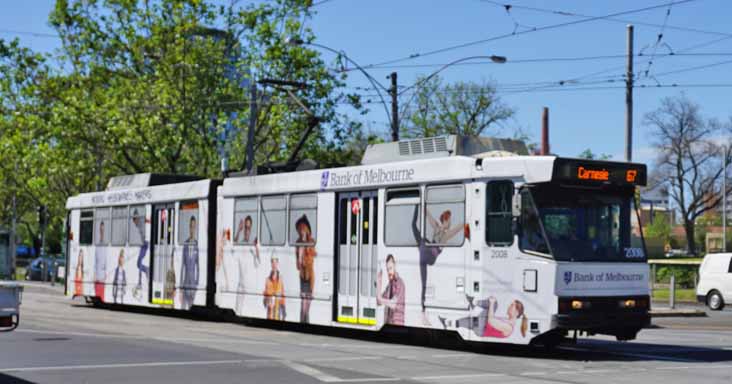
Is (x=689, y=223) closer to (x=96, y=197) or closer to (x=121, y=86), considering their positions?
(x=121, y=86)

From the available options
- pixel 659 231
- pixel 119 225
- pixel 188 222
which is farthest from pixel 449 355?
pixel 659 231

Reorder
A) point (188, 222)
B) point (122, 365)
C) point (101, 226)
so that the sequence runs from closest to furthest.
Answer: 1. point (122, 365)
2. point (188, 222)
3. point (101, 226)

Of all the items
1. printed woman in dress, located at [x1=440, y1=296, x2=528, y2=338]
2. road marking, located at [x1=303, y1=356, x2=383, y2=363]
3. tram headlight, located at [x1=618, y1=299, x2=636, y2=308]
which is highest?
tram headlight, located at [x1=618, y1=299, x2=636, y2=308]

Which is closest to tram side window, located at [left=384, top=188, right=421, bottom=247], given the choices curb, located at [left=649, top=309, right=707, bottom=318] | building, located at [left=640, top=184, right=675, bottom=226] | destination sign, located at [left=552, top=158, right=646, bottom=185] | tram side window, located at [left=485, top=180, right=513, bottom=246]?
tram side window, located at [left=485, top=180, right=513, bottom=246]

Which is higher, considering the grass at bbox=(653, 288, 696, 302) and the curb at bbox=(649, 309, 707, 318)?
the curb at bbox=(649, 309, 707, 318)

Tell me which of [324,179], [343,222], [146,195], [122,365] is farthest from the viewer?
[146,195]

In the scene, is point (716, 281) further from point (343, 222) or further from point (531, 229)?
point (531, 229)

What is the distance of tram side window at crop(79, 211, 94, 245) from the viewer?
28.4m

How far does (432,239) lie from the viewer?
56.1 feet

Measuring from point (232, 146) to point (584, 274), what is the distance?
101ft

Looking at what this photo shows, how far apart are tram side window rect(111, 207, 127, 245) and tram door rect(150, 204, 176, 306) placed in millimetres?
1604

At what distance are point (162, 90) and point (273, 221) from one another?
18.8 metres

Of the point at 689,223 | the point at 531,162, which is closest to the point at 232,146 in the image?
the point at 531,162

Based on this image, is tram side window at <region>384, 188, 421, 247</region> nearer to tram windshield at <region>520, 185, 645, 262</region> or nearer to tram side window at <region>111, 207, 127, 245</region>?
tram windshield at <region>520, 185, 645, 262</region>
